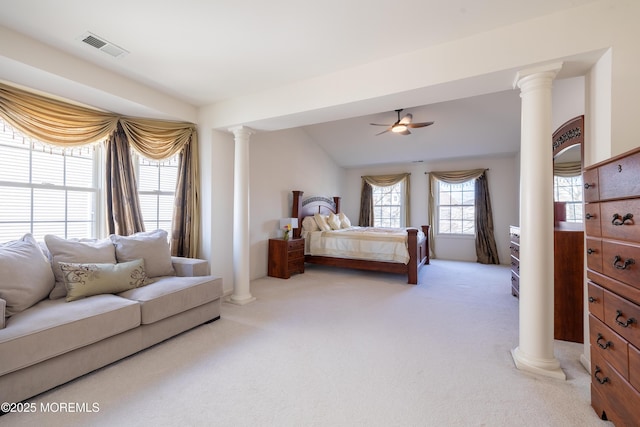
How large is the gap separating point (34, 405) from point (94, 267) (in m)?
1.01

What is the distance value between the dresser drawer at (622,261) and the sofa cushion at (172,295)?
9.80 ft

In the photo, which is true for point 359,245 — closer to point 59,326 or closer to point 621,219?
point 621,219

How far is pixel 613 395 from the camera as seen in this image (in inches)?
53.5

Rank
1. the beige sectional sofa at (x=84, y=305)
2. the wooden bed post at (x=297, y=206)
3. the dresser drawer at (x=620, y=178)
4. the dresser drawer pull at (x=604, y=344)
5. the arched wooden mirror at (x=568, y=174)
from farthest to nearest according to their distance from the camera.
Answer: the wooden bed post at (x=297, y=206)
the arched wooden mirror at (x=568, y=174)
the beige sectional sofa at (x=84, y=305)
the dresser drawer pull at (x=604, y=344)
the dresser drawer at (x=620, y=178)

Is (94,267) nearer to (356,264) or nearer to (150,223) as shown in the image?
(150,223)

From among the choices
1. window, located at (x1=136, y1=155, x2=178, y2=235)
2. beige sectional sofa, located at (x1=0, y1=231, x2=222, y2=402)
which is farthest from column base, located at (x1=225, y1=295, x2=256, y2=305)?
window, located at (x1=136, y1=155, x2=178, y2=235)

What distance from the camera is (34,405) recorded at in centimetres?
165

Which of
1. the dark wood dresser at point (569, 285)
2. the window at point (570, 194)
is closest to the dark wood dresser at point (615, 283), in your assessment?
the dark wood dresser at point (569, 285)

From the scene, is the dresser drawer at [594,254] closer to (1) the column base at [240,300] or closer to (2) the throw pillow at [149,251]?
(1) the column base at [240,300]

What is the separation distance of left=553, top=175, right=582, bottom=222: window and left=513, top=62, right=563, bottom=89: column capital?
1240mm

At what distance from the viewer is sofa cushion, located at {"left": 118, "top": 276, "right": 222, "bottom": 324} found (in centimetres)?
228

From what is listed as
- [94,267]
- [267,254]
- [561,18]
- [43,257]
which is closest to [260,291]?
[267,254]

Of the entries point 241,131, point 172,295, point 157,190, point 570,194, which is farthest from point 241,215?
point 570,194

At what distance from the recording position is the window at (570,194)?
274 centimetres
